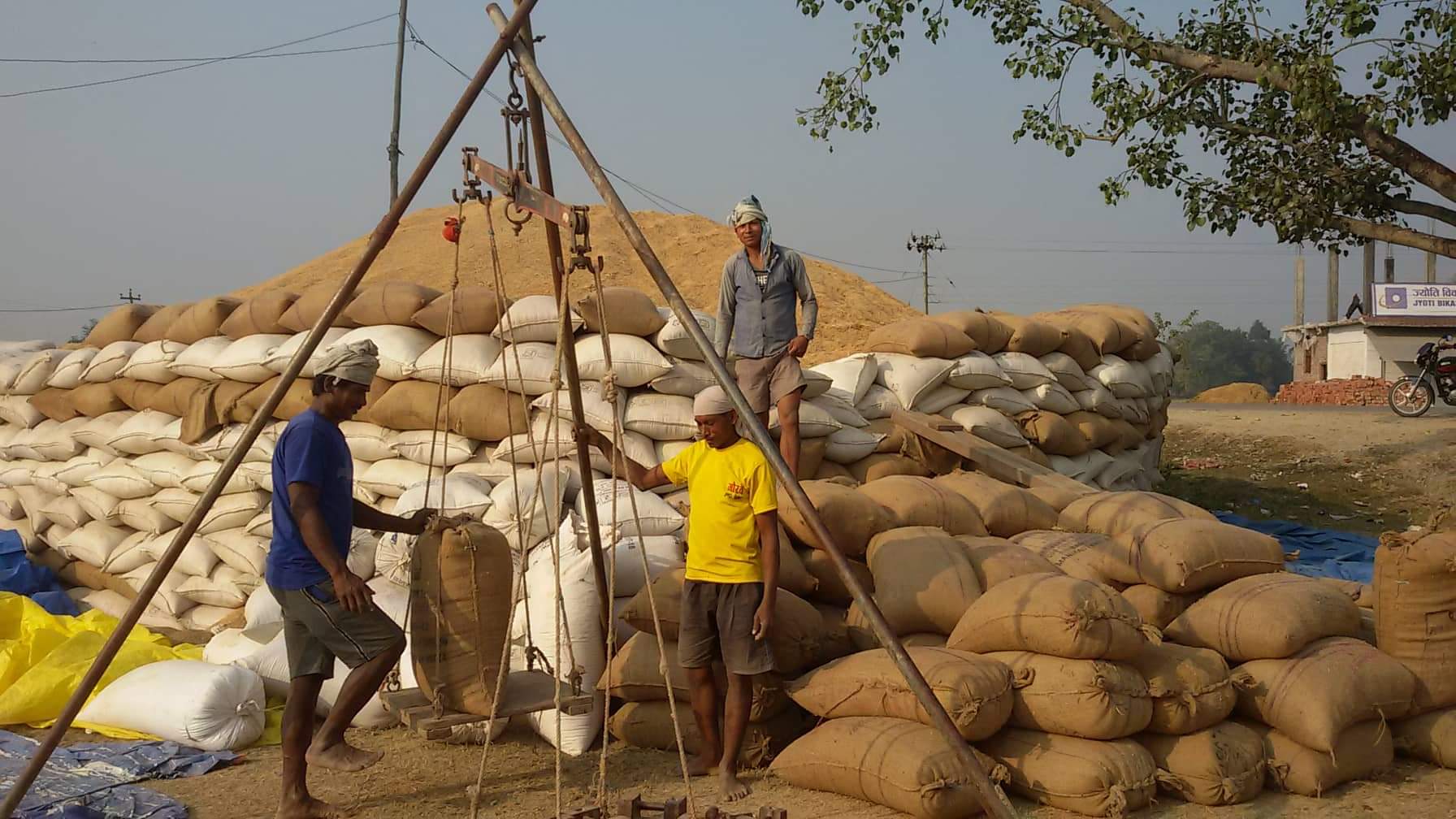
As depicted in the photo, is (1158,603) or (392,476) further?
(392,476)

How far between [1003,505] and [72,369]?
6.74 metres

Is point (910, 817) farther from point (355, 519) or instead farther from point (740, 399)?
point (355, 519)

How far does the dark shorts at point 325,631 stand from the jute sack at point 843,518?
6.09 feet

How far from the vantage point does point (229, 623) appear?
6367 mm

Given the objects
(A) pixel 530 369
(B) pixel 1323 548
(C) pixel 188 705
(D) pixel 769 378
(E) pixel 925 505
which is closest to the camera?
(C) pixel 188 705

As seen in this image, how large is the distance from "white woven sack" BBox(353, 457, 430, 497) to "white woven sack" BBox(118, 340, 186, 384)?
1968 millimetres

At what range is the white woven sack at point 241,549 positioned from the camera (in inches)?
256

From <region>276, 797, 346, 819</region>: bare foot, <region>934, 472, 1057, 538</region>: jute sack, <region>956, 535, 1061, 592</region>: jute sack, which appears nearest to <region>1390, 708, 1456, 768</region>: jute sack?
<region>956, 535, 1061, 592</region>: jute sack

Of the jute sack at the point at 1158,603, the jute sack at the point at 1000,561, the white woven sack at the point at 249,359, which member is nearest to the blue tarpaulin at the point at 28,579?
the white woven sack at the point at 249,359

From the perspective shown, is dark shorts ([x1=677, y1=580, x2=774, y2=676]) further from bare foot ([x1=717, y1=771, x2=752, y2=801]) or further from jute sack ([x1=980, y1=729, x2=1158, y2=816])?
jute sack ([x1=980, y1=729, x2=1158, y2=816])

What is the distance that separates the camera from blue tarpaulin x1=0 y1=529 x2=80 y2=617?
720 centimetres

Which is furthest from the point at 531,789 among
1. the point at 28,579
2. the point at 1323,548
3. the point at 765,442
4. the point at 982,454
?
the point at 1323,548

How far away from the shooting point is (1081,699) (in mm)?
3600

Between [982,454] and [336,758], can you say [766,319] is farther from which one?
[336,758]
